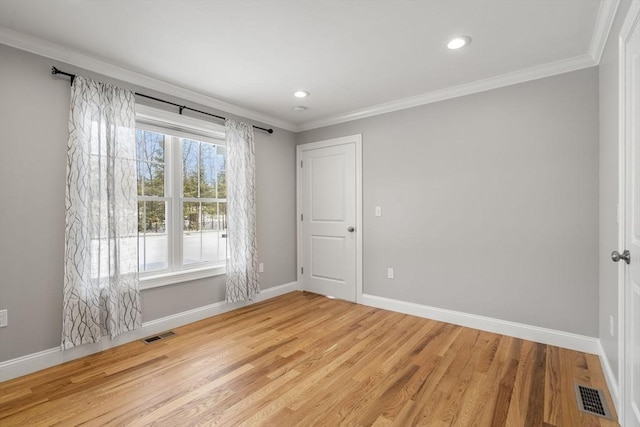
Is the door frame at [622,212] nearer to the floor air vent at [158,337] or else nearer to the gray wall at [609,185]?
the gray wall at [609,185]

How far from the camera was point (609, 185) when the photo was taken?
84.7 inches

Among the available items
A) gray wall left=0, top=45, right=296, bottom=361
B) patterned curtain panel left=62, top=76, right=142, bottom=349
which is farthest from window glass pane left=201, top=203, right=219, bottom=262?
gray wall left=0, top=45, right=296, bottom=361

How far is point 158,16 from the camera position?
208 centimetres

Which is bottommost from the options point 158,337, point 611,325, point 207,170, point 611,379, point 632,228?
point 158,337

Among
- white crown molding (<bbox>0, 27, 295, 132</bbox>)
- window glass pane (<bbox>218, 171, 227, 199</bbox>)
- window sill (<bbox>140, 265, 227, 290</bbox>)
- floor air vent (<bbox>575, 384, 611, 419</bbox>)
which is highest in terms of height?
white crown molding (<bbox>0, 27, 295, 132</bbox>)

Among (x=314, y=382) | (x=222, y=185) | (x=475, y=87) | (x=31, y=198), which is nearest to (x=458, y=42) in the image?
(x=475, y=87)

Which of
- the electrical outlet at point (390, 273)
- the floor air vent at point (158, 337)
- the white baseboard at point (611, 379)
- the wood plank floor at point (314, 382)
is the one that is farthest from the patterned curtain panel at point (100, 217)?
the white baseboard at point (611, 379)

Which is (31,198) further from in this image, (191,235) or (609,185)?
(609,185)

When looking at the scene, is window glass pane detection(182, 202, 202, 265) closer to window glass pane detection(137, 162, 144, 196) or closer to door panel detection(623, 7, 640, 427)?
window glass pane detection(137, 162, 144, 196)

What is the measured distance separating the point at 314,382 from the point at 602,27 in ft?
10.4

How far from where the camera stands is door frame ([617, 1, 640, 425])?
1.66 meters

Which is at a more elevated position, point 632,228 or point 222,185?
point 222,185

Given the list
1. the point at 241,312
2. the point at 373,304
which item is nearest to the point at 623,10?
the point at 373,304

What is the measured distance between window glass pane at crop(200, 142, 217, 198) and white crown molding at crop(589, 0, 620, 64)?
358cm
